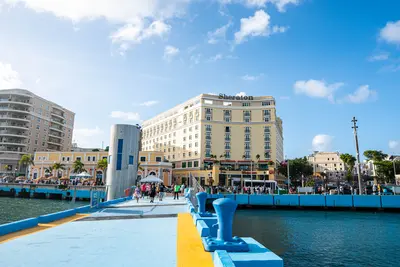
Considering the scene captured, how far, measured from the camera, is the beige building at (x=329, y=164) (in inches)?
4951

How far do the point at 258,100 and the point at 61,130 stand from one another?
68.3 meters

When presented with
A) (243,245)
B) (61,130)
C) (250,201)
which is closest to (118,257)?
(243,245)

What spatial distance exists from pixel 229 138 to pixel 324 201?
39.1 meters

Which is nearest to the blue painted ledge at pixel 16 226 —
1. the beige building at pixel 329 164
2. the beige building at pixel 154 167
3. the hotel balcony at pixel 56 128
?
the beige building at pixel 154 167

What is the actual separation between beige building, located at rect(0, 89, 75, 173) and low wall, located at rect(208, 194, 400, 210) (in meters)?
66.6

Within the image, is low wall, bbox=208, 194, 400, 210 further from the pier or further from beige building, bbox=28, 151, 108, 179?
beige building, bbox=28, 151, 108, 179

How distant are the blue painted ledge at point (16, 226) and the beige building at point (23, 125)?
81.4 m

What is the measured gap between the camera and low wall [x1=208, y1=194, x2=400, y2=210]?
34.6 meters

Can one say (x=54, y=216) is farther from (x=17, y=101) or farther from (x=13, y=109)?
(x=17, y=101)

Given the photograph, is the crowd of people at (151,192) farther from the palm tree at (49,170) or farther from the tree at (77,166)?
the palm tree at (49,170)

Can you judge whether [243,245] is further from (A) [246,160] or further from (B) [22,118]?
(B) [22,118]

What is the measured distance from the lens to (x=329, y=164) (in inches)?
5192

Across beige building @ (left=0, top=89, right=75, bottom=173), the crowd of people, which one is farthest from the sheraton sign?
beige building @ (left=0, top=89, right=75, bottom=173)

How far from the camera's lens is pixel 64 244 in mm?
6250
